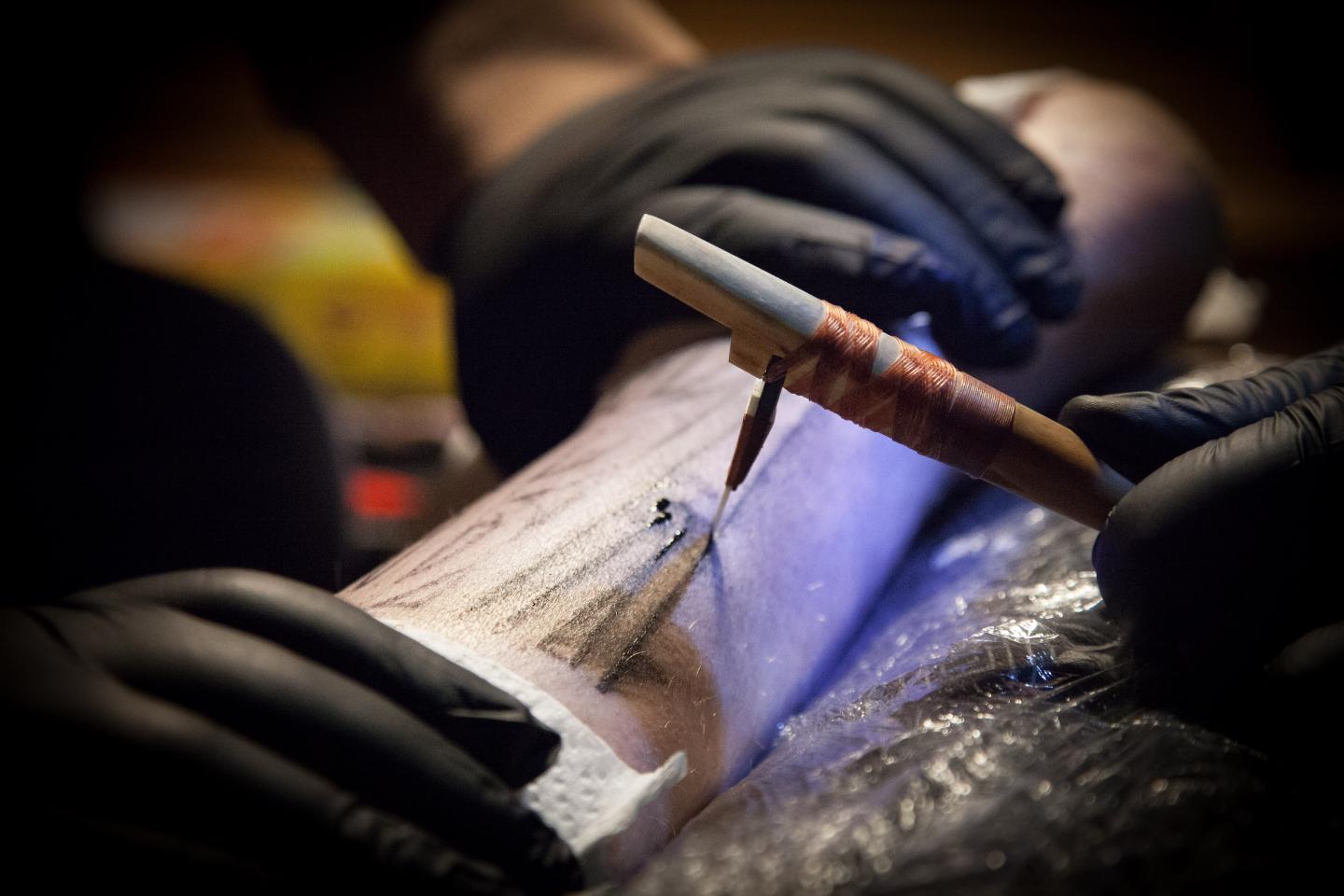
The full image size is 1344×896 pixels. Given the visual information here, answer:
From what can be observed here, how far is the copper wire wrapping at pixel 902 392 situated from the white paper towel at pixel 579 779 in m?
0.20

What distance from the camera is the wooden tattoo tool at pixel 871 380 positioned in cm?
44

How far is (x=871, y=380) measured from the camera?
17.6 inches

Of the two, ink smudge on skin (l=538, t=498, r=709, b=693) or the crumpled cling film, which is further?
ink smudge on skin (l=538, t=498, r=709, b=693)

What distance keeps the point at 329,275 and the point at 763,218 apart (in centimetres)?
182

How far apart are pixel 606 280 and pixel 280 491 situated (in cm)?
46

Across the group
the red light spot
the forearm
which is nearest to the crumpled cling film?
the forearm

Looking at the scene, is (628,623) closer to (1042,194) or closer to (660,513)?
(660,513)

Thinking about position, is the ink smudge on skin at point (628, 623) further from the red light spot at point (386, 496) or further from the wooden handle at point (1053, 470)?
the red light spot at point (386, 496)

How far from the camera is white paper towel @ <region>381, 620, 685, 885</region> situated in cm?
39

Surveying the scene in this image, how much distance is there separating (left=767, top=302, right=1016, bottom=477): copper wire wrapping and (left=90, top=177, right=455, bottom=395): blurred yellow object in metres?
1.84

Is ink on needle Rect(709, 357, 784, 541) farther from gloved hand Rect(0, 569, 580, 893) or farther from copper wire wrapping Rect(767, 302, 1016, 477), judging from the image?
gloved hand Rect(0, 569, 580, 893)

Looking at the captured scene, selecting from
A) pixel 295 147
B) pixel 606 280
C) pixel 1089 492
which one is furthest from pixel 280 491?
pixel 295 147

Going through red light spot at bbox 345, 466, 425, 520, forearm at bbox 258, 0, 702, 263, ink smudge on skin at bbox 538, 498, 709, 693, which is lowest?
red light spot at bbox 345, 466, 425, 520

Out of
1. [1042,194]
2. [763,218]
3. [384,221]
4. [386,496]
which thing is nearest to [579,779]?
[763,218]
